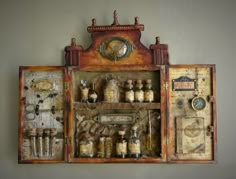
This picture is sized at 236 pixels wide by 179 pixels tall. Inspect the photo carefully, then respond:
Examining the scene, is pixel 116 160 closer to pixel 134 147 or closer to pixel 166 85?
pixel 134 147

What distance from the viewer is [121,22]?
2.49 meters

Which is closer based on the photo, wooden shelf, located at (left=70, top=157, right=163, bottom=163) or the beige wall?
wooden shelf, located at (left=70, top=157, right=163, bottom=163)

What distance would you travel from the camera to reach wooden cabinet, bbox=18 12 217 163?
2.34 meters

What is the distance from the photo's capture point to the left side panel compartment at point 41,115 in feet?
7.79

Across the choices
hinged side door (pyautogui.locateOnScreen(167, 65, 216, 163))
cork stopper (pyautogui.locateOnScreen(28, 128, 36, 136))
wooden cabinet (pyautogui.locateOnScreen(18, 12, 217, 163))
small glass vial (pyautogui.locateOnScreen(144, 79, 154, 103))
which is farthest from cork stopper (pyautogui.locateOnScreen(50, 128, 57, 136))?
hinged side door (pyautogui.locateOnScreen(167, 65, 216, 163))

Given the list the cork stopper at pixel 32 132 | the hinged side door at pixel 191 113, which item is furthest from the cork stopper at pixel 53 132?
the hinged side door at pixel 191 113

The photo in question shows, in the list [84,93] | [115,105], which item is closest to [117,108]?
[115,105]

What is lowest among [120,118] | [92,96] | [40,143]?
[40,143]

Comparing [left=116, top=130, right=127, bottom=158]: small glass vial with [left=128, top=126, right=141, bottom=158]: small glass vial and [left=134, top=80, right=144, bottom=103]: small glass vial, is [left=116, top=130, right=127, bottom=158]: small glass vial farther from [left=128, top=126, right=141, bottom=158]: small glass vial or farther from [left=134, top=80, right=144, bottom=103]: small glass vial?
[left=134, top=80, right=144, bottom=103]: small glass vial

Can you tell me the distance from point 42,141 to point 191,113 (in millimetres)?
1012

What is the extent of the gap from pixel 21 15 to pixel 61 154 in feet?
3.36

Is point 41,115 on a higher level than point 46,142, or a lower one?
higher

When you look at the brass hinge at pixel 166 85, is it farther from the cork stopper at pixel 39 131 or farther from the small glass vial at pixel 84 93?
A: the cork stopper at pixel 39 131
